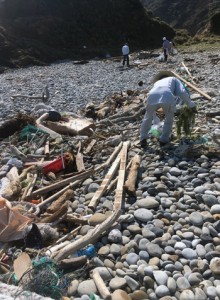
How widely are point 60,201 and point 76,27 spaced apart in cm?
4877

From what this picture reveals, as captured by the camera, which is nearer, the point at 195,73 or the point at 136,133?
the point at 136,133

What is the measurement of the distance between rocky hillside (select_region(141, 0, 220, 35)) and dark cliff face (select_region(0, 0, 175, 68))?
2995 centimetres

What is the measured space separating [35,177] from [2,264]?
8.92 feet

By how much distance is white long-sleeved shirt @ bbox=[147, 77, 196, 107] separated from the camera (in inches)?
302

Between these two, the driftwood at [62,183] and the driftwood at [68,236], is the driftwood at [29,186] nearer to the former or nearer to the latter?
the driftwood at [62,183]

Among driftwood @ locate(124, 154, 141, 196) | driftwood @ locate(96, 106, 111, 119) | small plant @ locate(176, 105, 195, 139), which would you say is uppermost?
small plant @ locate(176, 105, 195, 139)

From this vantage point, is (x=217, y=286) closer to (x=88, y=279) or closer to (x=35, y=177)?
(x=88, y=279)

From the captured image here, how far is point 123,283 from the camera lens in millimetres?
4082

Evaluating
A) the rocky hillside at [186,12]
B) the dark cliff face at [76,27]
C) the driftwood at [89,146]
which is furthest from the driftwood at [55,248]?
the rocky hillside at [186,12]

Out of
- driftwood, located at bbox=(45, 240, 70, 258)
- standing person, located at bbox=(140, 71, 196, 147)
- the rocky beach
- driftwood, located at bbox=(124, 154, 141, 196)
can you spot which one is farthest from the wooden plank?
standing person, located at bbox=(140, 71, 196, 147)

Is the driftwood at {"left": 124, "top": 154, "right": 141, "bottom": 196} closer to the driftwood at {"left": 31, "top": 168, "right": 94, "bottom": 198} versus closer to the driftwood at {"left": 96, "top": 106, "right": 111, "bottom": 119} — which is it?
the driftwood at {"left": 31, "top": 168, "right": 94, "bottom": 198}

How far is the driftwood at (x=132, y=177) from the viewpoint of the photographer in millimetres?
6039

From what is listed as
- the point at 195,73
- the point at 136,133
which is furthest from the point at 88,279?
the point at 195,73

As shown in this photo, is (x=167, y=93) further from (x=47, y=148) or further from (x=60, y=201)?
(x=60, y=201)
